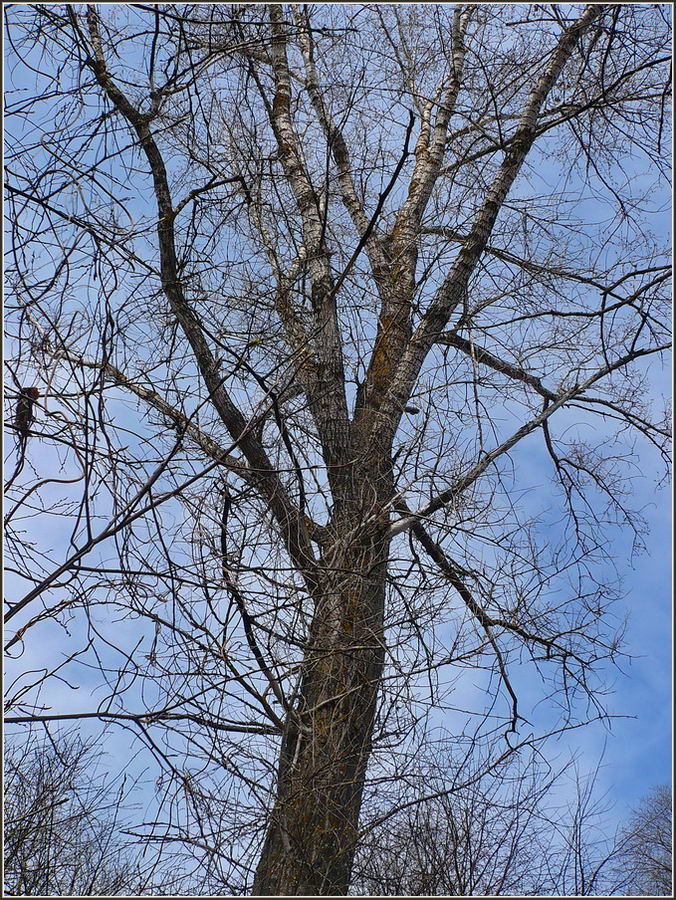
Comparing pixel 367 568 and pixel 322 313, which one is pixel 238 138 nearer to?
pixel 322 313

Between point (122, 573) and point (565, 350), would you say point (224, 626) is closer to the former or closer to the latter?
point (122, 573)

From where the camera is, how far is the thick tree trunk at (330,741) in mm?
2920

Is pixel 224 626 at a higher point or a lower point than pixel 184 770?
higher

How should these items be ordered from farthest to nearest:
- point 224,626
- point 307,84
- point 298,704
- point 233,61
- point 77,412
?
point 307,84 → point 233,61 → point 298,704 → point 224,626 → point 77,412

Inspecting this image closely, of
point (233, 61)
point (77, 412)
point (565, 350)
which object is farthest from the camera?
point (565, 350)

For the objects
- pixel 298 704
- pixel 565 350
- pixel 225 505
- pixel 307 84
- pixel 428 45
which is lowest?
pixel 298 704

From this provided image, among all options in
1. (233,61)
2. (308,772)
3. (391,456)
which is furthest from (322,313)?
(308,772)

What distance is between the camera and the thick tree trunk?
2920 mm

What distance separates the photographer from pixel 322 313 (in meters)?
4.26

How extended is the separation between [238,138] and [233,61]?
0.36 m

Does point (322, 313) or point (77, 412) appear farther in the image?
point (322, 313)

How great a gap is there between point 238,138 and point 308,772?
3.06 meters

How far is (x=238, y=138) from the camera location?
420 cm

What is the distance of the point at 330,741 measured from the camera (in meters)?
2.97
